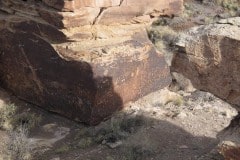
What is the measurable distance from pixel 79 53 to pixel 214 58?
310 cm

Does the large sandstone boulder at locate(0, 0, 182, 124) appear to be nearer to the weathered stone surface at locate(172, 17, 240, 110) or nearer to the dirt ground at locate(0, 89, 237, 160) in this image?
the dirt ground at locate(0, 89, 237, 160)

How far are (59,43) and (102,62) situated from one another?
0.77m

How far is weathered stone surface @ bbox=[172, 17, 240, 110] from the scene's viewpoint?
181 inches

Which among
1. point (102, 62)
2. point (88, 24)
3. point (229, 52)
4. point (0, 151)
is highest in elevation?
point (229, 52)

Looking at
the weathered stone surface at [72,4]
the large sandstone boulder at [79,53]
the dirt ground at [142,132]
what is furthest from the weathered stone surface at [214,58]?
the large sandstone boulder at [79,53]

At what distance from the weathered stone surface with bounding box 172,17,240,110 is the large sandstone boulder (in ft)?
8.36

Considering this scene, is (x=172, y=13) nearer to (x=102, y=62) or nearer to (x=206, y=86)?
(x=102, y=62)

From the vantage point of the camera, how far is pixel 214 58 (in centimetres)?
467

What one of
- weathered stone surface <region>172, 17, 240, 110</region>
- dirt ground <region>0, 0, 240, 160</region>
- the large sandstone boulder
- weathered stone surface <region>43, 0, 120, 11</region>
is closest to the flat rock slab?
the large sandstone boulder

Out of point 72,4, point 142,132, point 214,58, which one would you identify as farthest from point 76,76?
point 214,58

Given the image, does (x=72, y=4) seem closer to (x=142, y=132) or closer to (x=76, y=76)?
(x=76, y=76)

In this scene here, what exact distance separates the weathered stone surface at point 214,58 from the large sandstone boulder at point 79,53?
2.55m

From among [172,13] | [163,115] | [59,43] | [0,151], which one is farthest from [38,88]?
[172,13]

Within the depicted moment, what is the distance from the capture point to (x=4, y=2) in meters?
8.02
